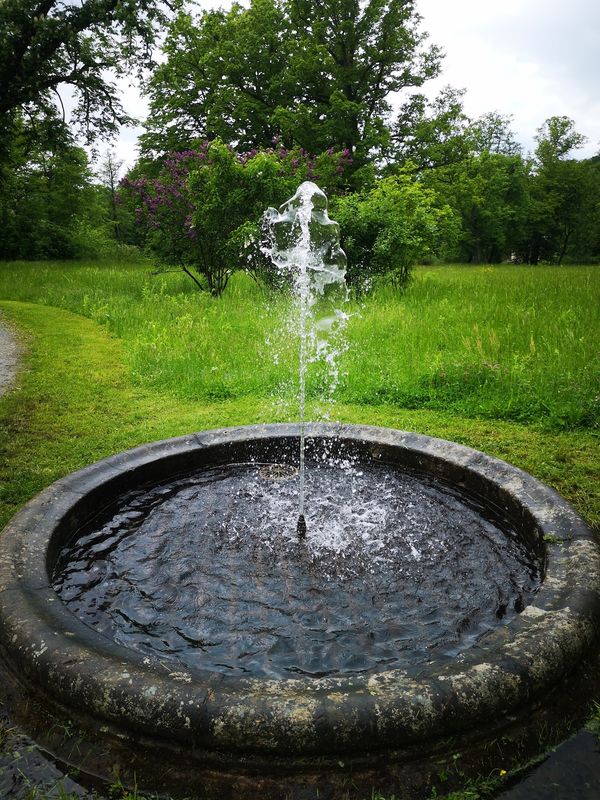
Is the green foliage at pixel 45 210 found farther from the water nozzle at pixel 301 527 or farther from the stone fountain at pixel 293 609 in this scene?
the water nozzle at pixel 301 527

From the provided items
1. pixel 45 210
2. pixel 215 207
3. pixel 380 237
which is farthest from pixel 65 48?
pixel 45 210

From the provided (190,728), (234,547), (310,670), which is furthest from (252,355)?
(190,728)

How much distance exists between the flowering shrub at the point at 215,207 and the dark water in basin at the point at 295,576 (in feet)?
27.4

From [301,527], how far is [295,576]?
0.51 m

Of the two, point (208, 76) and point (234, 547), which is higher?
point (208, 76)

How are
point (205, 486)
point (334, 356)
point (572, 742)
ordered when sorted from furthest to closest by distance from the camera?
point (334, 356) < point (205, 486) < point (572, 742)

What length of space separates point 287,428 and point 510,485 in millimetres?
1831

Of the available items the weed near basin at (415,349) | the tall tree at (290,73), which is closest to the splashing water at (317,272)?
the weed near basin at (415,349)

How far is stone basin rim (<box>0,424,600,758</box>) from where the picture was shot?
1724 millimetres

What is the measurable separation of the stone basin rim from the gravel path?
15.1 feet

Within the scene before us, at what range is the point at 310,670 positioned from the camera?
2.27 m

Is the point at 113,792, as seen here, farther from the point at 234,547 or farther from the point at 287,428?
the point at 287,428

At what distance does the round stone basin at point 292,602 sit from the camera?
1756mm

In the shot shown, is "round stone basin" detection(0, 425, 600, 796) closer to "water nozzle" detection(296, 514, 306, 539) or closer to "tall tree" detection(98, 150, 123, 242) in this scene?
"water nozzle" detection(296, 514, 306, 539)
